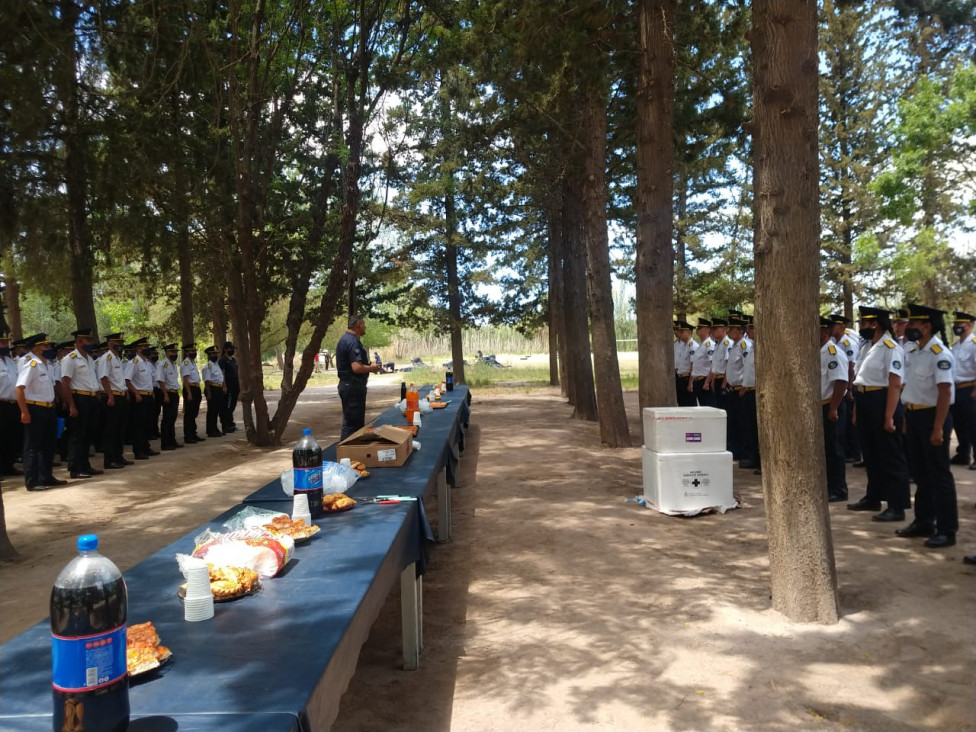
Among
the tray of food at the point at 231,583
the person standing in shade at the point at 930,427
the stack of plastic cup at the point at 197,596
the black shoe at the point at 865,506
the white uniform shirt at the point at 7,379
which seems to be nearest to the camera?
the stack of plastic cup at the point at 197,596

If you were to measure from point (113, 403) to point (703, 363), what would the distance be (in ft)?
29.7

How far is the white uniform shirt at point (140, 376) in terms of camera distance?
12.0m

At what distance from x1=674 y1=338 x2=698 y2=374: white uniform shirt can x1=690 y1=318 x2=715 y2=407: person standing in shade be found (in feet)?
1.64

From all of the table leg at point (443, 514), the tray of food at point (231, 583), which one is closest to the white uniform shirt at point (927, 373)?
the table leg at point (443, 514)

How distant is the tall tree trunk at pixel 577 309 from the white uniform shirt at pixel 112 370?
806cm

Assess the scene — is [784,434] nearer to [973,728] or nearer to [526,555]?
[973,728]

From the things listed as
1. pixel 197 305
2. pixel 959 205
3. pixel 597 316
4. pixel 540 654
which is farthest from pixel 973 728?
pixel 959 205

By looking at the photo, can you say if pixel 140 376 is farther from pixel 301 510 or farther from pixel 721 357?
pixel 301 510

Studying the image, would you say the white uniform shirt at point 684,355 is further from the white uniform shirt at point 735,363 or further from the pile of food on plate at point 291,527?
the pile of food on plate at point 291,527

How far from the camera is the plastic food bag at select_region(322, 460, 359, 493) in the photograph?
4.21m

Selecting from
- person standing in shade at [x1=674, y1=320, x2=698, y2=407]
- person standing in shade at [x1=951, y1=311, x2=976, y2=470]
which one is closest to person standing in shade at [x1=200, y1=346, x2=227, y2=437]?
person standing in shade at [x1=674, y1=320, x2=698, y2=407]

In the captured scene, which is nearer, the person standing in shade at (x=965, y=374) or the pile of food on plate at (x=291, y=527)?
the pile of food on plate at (x=291, y=527)

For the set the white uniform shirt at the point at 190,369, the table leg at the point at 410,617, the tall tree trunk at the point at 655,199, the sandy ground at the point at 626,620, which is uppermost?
the tall tree trunk at the point at 655,199

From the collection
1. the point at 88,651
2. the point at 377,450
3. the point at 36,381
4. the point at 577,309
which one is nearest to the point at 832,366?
the point at 377,450
